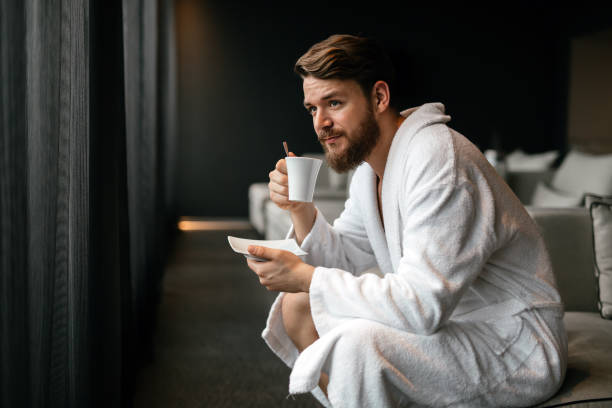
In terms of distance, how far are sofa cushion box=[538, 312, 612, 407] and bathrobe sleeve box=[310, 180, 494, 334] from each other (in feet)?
1.03

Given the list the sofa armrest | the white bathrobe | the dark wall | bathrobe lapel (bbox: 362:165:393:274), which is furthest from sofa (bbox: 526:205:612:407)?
the dark wall

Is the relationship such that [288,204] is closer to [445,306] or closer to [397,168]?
[397,168]

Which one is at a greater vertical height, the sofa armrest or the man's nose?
the man's nose

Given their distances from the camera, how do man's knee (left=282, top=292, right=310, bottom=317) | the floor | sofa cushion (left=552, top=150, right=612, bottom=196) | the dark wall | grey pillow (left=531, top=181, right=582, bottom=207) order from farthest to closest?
1. the dark wall
2. sofa cushion (left=552, top=150, right=612, bottom=196)
3. grey pillow (left=531, top=181, right=582, bottom=207)
4. the floor
5. man's knee (left=282, top=292, right=310, bottom=317)

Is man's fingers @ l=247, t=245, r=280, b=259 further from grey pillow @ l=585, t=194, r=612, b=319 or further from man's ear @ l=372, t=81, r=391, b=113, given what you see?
grey pillow @ l=585, t=194, r=612, b=319

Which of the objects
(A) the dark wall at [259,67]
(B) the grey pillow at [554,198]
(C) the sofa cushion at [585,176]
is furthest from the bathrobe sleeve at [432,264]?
(A) the dark wall at [259,67]

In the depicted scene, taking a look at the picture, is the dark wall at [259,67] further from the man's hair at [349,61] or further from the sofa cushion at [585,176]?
the man's hair at [349,61]

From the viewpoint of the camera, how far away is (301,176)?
1304 mm

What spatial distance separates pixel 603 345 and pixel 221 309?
205 cm

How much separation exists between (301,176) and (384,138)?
234mm

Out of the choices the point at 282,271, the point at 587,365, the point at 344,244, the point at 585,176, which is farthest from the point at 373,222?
the point at 585,176

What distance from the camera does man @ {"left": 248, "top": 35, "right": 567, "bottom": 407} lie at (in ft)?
3.50

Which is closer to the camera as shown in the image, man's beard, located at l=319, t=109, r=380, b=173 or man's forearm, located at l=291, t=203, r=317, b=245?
man's beard, located at l=319, t=109, r=380, b=173

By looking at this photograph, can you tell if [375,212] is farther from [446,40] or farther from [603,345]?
[446,40]
